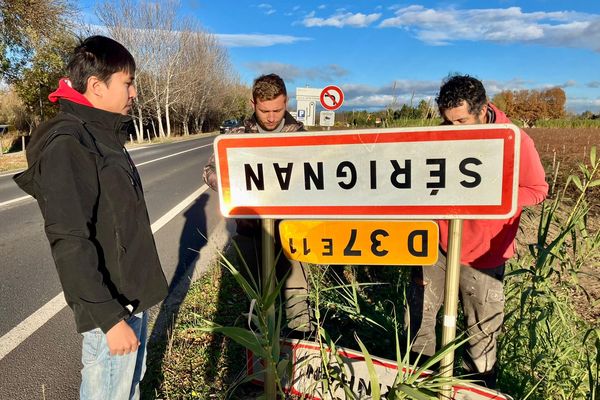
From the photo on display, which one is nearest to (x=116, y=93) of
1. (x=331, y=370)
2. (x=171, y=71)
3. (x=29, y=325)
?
(x=331, y=370)

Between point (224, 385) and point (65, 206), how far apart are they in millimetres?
1570

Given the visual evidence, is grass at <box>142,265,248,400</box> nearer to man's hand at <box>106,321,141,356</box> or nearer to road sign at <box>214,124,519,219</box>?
man's hand at <box>106,321,141,356</box>

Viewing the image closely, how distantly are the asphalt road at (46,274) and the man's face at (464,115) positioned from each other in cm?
248

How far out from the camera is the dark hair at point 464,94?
88.8 inches

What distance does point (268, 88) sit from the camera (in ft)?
9.22

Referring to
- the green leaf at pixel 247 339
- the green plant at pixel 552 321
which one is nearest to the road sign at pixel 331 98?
the green plant at pixel 552 321

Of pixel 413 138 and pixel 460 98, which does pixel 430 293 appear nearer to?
pixel 460 98

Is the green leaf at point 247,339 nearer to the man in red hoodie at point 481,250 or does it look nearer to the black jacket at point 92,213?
the black jacket at point 92,213

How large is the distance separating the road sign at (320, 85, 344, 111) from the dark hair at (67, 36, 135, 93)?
35.4ft

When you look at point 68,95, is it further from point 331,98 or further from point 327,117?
point 331,98

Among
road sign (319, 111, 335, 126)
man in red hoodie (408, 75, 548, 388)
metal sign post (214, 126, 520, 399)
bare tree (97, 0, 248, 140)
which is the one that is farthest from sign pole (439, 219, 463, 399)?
bare tree (97, 0, 248, 140)

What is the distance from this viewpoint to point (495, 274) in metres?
2.33

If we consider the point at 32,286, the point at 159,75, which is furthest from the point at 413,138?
the point at 159,75

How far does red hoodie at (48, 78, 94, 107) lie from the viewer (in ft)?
4.96
